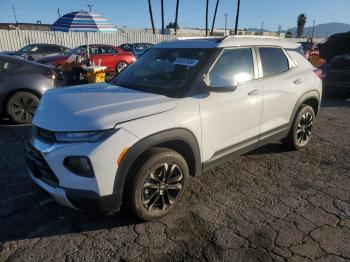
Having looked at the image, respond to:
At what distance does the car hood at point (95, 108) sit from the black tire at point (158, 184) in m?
0.42

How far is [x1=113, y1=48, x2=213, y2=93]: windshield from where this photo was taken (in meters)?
3.46

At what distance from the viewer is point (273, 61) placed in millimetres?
4312

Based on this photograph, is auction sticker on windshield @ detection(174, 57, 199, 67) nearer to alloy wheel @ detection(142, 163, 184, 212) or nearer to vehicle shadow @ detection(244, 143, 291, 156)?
alloy wheel @ detection(142, 163, 184, 212)

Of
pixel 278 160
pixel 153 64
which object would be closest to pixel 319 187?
pixel 278 160

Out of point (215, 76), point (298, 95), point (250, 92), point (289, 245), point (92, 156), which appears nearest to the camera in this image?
point (92, 156)

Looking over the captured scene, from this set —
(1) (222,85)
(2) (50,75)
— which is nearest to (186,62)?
(1) (222,85)

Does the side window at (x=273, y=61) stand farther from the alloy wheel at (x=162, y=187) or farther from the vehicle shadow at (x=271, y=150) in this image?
the alloy wheel at (x=162, y=187)

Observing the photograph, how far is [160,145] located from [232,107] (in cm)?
100

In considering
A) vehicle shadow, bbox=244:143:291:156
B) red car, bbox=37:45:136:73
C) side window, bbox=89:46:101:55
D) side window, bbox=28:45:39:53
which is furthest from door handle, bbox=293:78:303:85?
side window, bbox=28:45:39:53

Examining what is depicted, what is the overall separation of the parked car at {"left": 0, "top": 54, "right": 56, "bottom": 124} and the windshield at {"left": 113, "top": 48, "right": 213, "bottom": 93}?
9.77 ft

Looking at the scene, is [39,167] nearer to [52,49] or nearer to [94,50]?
[94,50]

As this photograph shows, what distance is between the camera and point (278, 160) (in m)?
4.74

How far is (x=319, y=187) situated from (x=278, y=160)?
0.89m

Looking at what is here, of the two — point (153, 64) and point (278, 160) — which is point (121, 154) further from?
point (278, 160)
